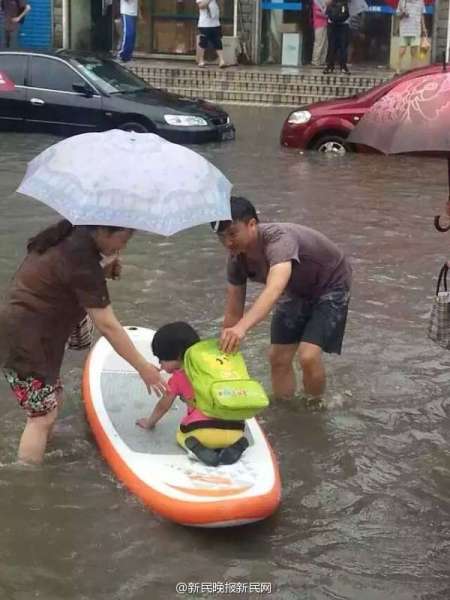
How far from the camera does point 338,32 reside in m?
19.8

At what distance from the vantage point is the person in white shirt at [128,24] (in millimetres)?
20531

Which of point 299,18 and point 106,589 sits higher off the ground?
point 299,18

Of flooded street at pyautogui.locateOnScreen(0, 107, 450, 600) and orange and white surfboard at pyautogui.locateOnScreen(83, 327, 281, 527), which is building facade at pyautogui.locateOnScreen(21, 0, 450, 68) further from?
orange and white surfboard at pyautogui.locateOnScreen(83, 327, 281, 527)

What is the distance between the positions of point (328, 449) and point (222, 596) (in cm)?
155

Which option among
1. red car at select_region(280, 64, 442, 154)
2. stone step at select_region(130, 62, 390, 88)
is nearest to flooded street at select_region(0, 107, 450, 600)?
red car at select_region(280, 64, 442, 154)

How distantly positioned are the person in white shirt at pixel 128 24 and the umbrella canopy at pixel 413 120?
16460mm

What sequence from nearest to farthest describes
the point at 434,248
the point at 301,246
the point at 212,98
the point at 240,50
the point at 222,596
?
the point at 222,596, the point at 301,246, the point at 434,248, the point at 212,98, the point at 240,50

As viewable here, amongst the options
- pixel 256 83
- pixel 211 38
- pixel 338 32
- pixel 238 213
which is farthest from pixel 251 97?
pixel 238 213

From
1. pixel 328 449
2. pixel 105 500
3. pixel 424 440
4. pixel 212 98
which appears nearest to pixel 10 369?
pixel 105 500

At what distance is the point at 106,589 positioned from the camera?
4031mm

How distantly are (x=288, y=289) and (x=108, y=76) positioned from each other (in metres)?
10.0

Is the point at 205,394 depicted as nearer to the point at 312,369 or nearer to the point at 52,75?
the point at 312,369

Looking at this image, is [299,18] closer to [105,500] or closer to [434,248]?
[434,248]

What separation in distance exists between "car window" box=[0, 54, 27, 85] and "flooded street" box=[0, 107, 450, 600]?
622cm
